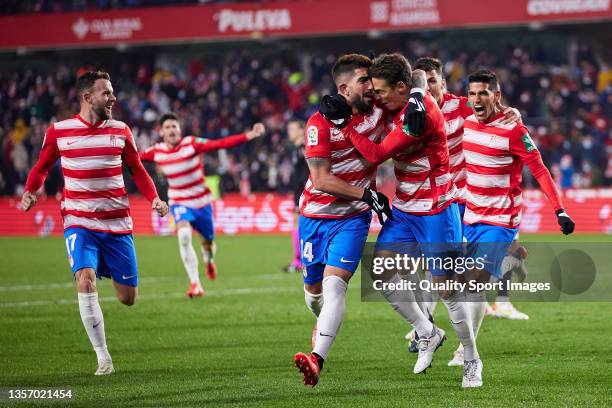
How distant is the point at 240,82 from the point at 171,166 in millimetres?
21701

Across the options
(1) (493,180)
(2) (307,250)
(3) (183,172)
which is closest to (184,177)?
(3) (183,172)

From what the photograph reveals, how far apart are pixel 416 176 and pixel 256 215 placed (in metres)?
21.9

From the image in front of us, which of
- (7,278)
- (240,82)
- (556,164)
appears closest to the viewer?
(7,278)

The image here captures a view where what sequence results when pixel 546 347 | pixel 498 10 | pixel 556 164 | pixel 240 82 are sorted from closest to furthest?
pixel 546 347
pixel 556 164
pixel 498 10
pixel 240 82

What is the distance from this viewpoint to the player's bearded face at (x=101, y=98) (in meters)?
8.95

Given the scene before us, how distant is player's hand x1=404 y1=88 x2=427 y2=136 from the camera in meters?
7.29

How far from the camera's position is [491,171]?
9258 mm

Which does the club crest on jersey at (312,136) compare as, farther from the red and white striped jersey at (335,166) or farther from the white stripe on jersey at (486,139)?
the white stripe on jersey at (486,139)

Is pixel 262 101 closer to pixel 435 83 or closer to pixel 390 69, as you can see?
pixel 435 83

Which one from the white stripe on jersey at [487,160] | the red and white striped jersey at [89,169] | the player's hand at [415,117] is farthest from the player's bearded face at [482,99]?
the red and white striped jersey at [89,169]

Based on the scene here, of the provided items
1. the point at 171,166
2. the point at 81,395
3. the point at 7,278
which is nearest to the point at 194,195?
the point at 171,166

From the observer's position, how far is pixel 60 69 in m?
42.3

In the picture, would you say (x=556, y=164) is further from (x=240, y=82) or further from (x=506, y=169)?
(x=506, y=169)

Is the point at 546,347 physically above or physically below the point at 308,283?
below
